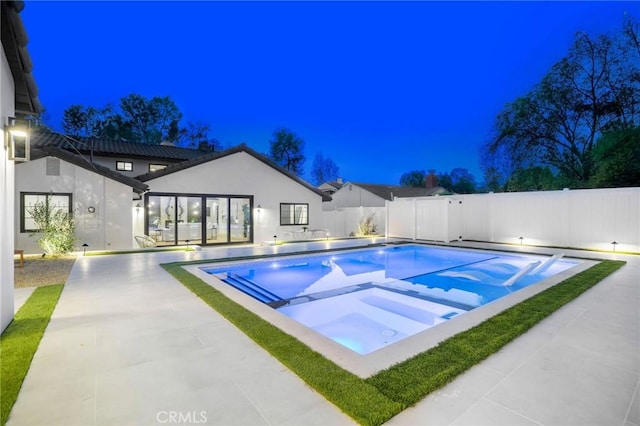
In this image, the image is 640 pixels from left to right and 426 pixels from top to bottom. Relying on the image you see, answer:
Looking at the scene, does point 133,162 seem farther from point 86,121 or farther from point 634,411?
point 86,121

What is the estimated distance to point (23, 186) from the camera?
10.6 meters

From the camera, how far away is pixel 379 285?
7.63 m

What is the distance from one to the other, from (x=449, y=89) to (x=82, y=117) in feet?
251

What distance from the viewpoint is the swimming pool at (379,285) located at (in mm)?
5195

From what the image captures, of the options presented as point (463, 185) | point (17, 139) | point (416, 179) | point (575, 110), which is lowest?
point (17, 139)

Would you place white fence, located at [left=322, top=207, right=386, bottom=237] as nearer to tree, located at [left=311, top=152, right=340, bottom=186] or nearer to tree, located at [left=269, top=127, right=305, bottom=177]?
tree, located at [left=269, top=127, right=305, bottom=177]

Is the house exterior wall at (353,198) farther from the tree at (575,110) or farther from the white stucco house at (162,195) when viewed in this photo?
the white stucco house at (162,195)

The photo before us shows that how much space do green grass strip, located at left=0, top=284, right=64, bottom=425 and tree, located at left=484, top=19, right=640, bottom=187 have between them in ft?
82.3

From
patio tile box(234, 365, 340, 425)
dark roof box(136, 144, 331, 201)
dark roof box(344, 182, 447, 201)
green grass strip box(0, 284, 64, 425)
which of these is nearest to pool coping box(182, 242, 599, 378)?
patio tile box(234, 365, 340, 425)

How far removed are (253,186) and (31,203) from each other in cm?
820

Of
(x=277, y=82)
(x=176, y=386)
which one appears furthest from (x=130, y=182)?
(x=277, y=82)

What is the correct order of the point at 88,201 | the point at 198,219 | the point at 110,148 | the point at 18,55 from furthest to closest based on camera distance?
1. the point at 110,148
2. the point at 198,219
3. the point at 88,201
4. the point at 18,55

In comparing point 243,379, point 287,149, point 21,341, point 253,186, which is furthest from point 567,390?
point 287,149

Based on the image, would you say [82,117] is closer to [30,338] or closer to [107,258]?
[107,258]
